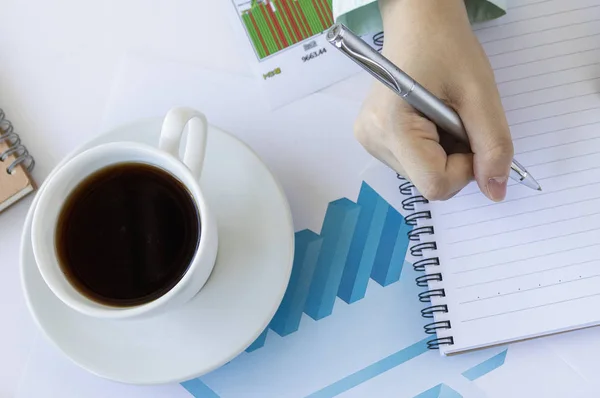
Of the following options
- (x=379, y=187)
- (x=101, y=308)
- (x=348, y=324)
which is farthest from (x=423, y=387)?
(x=101, y=308)

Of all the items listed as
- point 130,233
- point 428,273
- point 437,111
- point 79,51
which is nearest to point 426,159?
point 437,111

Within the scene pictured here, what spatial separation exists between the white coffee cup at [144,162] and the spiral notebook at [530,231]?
0.72ft

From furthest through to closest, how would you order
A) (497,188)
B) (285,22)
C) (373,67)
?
(285,22) < (497,188) < (373,67)

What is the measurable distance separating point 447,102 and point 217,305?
0.27m

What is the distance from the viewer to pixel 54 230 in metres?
0.50

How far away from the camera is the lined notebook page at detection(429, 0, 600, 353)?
22.8 inches

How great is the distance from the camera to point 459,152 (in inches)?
21.6

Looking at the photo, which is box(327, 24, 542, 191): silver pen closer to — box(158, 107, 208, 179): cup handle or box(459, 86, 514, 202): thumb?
box(459, 86, 514, 202): thumb

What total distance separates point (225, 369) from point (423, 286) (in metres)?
0.21

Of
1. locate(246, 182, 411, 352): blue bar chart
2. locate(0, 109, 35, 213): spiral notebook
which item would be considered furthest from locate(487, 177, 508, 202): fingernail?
locate(0, 109, 35, 213): spiral notebook

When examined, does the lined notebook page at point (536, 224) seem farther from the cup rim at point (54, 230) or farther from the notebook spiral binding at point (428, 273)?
the cup rim at point (54, 230)

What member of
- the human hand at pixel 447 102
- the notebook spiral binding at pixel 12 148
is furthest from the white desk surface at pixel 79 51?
the human hand at pixel 447 102

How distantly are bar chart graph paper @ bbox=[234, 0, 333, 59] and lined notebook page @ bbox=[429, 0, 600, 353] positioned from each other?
0.19 meters

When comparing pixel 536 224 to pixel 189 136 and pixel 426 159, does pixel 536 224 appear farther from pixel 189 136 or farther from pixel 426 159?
pixel 189 136
